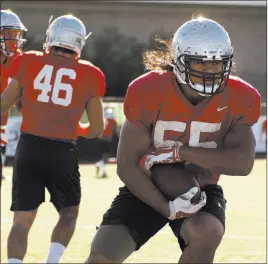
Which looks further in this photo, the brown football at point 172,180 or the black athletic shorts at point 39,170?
the black athletic shorts at point 39,170

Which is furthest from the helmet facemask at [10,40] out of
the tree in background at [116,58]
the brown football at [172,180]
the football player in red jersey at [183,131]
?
the tree in background at [116,58]

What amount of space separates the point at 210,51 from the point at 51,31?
2.03 metres

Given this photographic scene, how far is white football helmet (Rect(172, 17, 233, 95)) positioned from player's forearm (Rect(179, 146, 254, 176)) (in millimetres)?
316

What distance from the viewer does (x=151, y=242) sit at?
7.77m

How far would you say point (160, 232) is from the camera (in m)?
8.39

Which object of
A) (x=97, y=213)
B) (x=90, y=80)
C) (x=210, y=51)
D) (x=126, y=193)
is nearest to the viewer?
(x=210, y=51)

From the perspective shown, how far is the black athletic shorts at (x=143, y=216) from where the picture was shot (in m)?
4.16

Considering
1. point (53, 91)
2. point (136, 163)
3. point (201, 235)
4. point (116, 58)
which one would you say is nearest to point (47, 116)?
point (53, 91)

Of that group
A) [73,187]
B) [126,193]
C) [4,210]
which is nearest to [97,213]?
[4,210]

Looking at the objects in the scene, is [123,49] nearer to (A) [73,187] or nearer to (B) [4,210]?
(B) [4,210]

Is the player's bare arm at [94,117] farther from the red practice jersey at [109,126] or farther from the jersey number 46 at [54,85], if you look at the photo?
the red practice jersey at [109,126]

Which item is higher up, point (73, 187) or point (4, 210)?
point (73, 187)

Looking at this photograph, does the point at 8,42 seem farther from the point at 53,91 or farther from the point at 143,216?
the point at 143,216

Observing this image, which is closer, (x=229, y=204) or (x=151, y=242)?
(x=151, y=242)
